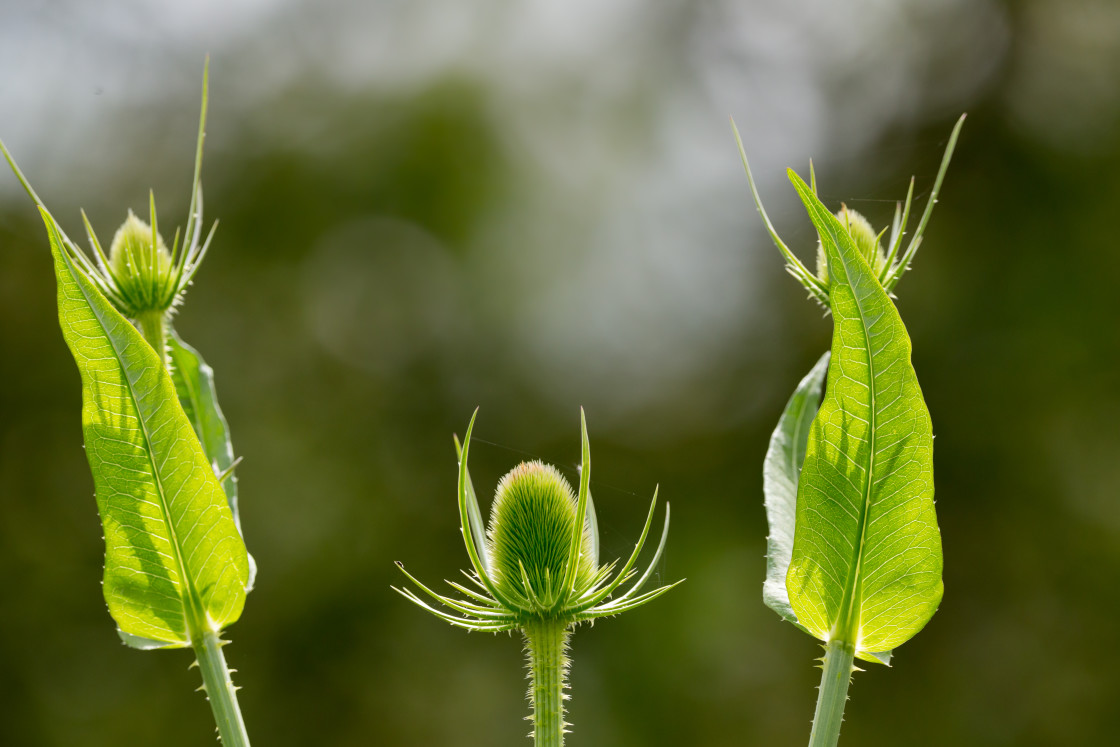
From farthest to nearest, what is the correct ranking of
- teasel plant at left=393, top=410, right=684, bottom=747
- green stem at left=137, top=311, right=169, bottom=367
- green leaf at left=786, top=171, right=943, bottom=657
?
1. green stem at left=137, top=311, right=169, bottom=367
2. teasel plant at left=393, top=410, right=684, bottom=747
3. green leaf at left=786, top=171, right=943, bottom=657

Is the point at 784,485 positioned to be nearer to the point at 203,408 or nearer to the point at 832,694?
the point at 832,694

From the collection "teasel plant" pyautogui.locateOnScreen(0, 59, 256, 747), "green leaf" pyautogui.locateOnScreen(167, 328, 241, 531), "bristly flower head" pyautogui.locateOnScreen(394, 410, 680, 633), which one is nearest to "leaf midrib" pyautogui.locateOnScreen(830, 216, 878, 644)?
"bristly flower head" pyautogui.locateOnScreen(394, 410, 680, 633)

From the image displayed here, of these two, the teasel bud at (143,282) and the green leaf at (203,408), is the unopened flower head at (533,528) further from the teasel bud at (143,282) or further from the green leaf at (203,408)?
the teasel bud at (143,282)

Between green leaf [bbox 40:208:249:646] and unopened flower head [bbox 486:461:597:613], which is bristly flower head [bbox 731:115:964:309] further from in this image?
green leaf [bbox 40:208:249:646]

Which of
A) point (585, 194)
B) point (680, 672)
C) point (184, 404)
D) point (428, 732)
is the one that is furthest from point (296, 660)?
point (184, 404)

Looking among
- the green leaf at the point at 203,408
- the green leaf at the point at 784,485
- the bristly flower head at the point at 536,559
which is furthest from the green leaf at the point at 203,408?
the green leaf at the point at 784,485

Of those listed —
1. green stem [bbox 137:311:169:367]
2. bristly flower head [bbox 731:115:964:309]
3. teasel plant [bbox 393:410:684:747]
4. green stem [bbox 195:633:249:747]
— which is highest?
bristly flower head [bbox 731:115:964:309]

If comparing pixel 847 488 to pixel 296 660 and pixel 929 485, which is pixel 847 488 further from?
pixel 296 660

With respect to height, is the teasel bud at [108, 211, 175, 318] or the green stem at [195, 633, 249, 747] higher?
the teasel bud at [108, 211, 175, 318]
